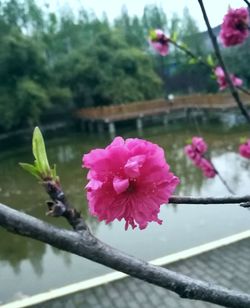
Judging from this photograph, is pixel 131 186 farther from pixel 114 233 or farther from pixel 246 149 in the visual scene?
pixel 114 233

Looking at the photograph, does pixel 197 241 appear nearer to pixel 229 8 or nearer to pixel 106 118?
pixel 229 8

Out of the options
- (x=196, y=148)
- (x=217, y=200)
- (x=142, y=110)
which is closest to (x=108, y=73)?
(x=142, y=110)

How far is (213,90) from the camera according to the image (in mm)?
24719

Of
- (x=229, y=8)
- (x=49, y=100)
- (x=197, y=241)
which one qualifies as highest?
(x=49, y=100)

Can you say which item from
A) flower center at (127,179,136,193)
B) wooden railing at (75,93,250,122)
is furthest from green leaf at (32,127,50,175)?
wooden railing at (75,93,250,122)

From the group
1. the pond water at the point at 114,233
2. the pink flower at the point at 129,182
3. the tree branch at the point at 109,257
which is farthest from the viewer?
the pond water at the point at 114,233

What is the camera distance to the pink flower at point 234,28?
1.76 metres

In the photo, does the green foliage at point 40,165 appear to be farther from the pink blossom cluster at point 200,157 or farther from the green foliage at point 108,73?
the green foliage at point 108,73

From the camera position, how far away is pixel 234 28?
183cm

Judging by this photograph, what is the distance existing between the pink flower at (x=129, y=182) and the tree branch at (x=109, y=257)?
0.08 m

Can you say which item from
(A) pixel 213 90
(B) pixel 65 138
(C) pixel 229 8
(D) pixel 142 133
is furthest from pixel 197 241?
(A) pixel 213 90

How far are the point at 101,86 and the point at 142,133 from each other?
433 cm

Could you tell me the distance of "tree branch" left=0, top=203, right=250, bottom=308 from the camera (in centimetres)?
48

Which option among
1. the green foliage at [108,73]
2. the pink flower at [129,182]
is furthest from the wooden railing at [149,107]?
the pink flower at [129,182]
